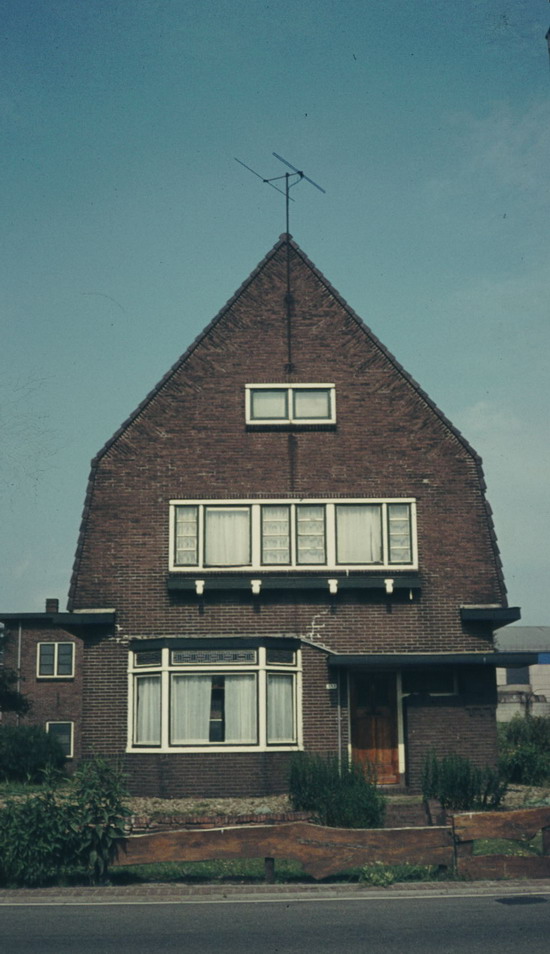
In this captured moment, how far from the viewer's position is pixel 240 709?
2294 cm

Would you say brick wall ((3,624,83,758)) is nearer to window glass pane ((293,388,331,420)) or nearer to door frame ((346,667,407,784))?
door frame ((346,667,407,784))

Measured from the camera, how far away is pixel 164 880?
14.9 m

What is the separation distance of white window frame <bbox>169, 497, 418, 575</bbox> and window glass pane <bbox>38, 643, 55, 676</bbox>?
22.6 metres

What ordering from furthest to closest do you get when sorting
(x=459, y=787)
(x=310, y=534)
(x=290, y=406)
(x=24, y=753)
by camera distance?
(x=24, y=753)
(x=290, y=406)
(x=310, y=534)
(x=459, y=787)

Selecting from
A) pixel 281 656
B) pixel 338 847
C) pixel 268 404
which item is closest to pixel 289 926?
pixel 338 847

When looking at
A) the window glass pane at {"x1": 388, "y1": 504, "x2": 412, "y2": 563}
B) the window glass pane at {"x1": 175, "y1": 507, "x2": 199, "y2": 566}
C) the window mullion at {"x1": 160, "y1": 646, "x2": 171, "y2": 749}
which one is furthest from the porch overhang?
the window glass pane at {"x1": 175, "y1": 507, "x2": 199, "y2": 566}

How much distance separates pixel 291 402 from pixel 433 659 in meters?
6.84

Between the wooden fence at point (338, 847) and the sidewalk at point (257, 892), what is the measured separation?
236 mm

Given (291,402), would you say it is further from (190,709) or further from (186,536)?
(190,709)

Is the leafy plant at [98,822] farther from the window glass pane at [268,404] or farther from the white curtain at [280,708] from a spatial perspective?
the window glass pane at [268,404]

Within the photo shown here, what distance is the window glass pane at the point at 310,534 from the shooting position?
2412 centimetres

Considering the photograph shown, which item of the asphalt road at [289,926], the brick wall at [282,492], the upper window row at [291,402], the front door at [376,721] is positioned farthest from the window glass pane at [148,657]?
the asphalt road at [289,926]

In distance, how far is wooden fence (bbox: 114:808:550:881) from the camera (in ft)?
46.3

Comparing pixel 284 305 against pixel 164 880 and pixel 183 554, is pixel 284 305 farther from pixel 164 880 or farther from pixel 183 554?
pixel 164 880
